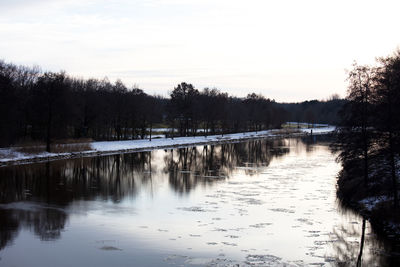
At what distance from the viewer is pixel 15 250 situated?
19.0 metres

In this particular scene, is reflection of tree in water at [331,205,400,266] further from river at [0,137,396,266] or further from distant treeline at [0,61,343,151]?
distant treeline at [0,61,343,151]

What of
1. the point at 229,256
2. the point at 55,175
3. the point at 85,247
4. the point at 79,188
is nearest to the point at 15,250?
the point at 85,247

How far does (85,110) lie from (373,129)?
55538mm

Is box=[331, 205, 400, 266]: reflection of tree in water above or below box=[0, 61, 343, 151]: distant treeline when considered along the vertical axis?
below

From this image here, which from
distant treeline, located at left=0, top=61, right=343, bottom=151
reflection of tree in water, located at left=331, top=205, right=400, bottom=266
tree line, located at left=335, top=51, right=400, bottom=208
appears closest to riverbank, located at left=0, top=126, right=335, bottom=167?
distant treeline, located at left=0, top=61, right=343, bottom=151

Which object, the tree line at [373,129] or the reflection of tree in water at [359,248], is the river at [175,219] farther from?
the tree line at [373,129]

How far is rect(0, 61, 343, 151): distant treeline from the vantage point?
54.6m

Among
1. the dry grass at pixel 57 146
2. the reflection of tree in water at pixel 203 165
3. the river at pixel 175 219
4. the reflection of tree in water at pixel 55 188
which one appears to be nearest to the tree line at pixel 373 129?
the river at pixel 175 219

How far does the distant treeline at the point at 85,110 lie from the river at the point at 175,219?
12.0 metres

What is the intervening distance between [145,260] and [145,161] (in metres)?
36.5

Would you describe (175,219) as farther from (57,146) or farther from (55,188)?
(57,146)

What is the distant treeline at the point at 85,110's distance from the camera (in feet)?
179

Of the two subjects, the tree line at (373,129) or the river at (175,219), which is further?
the tree line at (373,129)

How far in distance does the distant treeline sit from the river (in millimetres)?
12037
